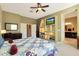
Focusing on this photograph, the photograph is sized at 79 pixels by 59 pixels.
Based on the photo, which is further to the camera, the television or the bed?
the television

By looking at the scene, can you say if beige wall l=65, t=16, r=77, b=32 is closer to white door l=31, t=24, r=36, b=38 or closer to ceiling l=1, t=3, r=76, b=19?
ceiling l=1, t=3, r=76, b=19

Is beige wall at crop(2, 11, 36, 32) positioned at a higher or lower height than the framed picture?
higher

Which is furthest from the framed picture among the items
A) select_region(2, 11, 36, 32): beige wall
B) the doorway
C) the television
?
the doorway

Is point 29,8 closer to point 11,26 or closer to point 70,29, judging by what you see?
point 11,26

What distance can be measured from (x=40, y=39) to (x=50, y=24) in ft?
1.15

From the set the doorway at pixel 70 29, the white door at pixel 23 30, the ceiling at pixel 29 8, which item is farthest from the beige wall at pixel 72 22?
the white door at pixel 23 30

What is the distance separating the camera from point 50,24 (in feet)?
7.71

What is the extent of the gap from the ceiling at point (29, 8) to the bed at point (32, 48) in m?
0.50

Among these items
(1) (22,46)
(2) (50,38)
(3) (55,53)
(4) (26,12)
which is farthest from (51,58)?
(4) (26,12)

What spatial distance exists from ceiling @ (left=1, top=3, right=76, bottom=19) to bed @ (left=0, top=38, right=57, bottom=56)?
0.50 metres

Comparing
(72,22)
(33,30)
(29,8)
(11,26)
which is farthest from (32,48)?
(72,22)

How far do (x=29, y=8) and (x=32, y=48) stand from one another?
75 cm

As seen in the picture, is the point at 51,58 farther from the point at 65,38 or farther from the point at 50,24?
the point at 50,24

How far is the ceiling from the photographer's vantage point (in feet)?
7.20
